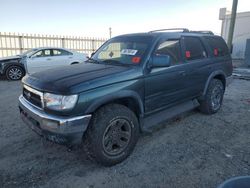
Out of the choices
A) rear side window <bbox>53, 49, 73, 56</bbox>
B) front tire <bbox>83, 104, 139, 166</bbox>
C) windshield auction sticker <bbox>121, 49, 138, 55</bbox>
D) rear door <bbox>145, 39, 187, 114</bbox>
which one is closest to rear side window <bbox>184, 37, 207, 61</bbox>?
rear door <bbox>145, 39, 187, 114</bbox>

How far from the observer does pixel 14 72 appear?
959 cm

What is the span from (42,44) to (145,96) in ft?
45.0

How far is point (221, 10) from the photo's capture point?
68.8ft

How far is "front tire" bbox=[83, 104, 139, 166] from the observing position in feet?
9.15

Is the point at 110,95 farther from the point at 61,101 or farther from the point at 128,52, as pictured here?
the point at 128,52

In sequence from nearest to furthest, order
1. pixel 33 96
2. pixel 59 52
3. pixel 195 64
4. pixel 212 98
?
pixel 33 96, pixel 195 64, pixel 212 98, pixel 59 52

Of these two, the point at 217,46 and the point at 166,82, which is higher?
the point at 217,46

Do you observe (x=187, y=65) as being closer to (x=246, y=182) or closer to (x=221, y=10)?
(x=246, y=182)

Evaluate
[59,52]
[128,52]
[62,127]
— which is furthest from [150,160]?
[59,52]

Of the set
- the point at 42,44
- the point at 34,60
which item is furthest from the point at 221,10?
the point at 34,60

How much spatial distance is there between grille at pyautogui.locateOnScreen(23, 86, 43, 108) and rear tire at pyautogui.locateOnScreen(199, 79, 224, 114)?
3537mm

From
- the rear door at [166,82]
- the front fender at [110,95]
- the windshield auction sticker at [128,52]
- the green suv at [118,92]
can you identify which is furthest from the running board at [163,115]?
the windshield auction sticker at [128,52]

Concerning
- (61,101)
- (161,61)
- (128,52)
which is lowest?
(61,101)

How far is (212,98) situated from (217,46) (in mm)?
1258
